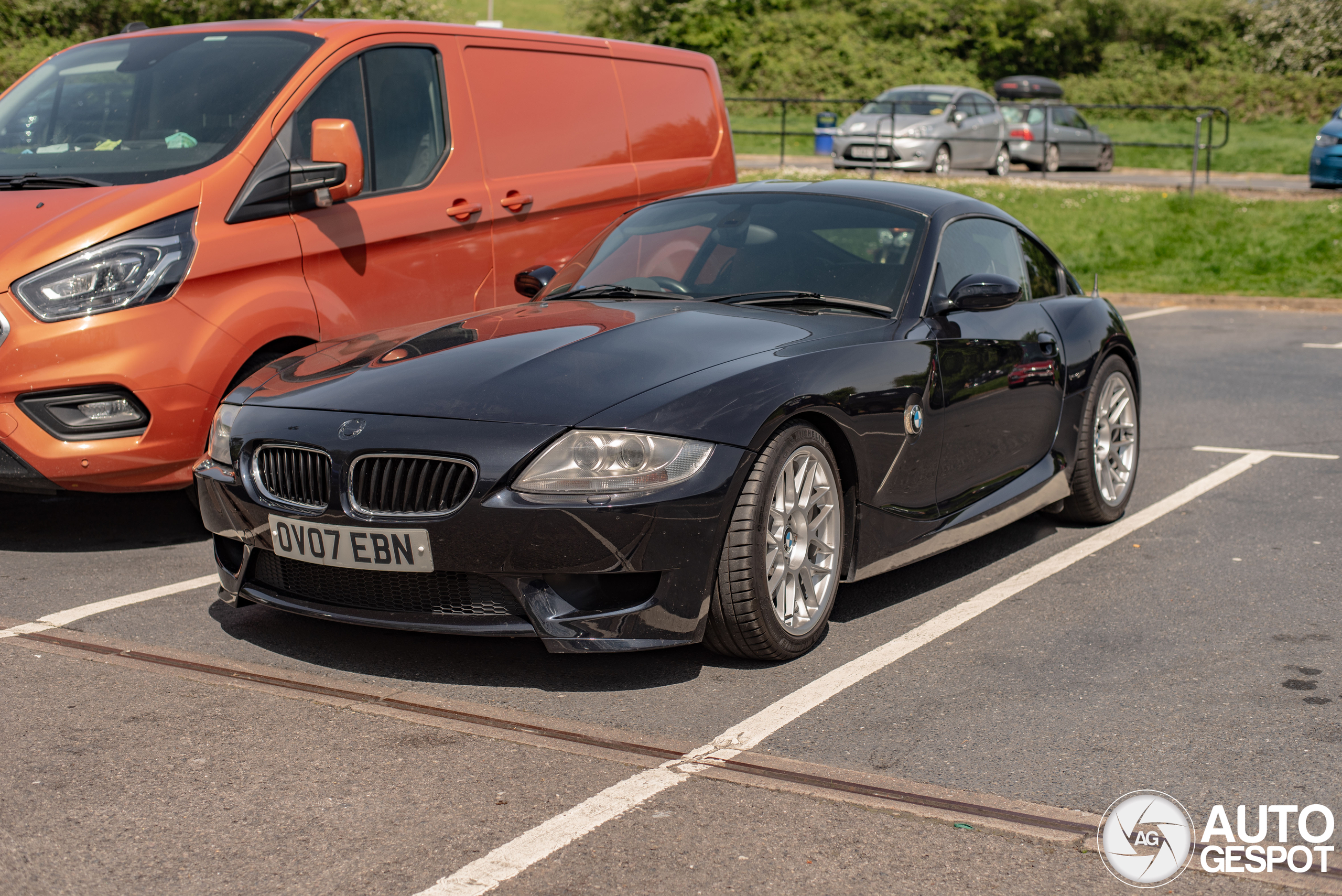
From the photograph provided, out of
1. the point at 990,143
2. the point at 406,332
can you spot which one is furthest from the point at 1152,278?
the point at 406,332

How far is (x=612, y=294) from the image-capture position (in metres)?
5.36

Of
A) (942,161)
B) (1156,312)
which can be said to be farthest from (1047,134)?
(1156,312)

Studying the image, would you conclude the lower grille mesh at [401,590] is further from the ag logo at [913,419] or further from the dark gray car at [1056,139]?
the dark gray car at [1056,139]

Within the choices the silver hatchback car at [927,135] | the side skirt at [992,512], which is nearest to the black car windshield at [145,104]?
the side skirt at [992,512]

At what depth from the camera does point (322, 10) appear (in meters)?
39.5

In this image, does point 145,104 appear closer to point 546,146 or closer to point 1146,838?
point 546,146

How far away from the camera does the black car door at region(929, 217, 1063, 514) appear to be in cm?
504

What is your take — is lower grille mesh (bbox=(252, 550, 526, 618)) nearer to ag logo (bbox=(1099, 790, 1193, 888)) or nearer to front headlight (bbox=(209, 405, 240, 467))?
front headlight (bbox=(209, 405, 240, 467))

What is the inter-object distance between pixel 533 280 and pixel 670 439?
216cm

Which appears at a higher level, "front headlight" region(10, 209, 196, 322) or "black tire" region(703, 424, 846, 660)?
"front headlight" region(10, 209, 196, 322)

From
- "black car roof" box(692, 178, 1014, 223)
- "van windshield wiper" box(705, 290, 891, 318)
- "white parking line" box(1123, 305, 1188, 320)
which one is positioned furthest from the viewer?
"white parking line" box(1123, 305, 1188, 320)

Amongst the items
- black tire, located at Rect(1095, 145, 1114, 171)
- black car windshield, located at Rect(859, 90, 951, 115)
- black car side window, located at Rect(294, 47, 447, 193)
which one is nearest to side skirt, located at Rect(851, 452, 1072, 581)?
black car side window, located at Rect(294, 47, 447, 193)

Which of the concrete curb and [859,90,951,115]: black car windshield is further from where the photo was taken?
[859,90,951,115]: black car windshield

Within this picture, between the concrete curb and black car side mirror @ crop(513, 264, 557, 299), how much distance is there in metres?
10.8
